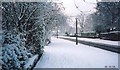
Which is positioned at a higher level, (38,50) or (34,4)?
(34,4)

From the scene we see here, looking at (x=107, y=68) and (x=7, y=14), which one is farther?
Result: (x=7, y=14)

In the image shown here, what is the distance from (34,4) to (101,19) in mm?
37187

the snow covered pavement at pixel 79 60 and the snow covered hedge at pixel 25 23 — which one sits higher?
the snow covered hedge at pixel 25 23

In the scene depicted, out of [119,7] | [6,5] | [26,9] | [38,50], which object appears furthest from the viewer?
[119,7]

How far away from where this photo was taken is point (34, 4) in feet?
49.2

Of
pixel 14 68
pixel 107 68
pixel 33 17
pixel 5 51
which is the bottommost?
pixel 107 68

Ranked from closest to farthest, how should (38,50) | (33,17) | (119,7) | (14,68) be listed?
(14,68), (33,17), (38,50), (119,7)

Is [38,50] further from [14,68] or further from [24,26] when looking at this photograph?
[14,68]

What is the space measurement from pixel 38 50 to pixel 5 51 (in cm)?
976

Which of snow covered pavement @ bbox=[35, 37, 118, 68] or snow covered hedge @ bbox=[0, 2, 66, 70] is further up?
snow covered hedge @ bbox=[0, 2, 66, 70]

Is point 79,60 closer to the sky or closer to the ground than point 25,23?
closer to the ground

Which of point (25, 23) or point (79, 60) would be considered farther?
point (25, 23)

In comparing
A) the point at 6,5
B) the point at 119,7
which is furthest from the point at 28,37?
the point at 119,7

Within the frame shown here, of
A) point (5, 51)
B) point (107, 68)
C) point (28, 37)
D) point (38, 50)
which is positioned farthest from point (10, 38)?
point (38, 50)
